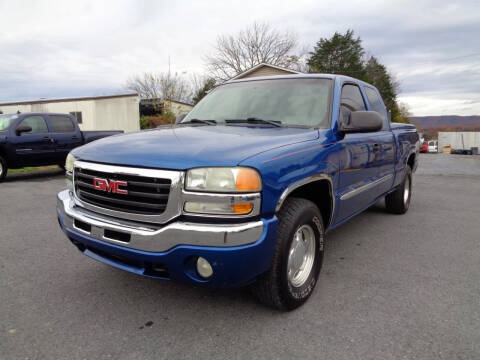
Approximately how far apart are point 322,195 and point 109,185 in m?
1.66

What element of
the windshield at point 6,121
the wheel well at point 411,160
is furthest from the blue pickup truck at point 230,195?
the windshield at point 6,121

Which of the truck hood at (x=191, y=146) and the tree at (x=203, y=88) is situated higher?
the tree at (x=203, y=88)

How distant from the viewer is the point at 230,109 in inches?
A: 138

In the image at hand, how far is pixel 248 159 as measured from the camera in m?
2.09

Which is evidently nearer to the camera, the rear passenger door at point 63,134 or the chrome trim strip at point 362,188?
the chrome trim strip at point 362,188

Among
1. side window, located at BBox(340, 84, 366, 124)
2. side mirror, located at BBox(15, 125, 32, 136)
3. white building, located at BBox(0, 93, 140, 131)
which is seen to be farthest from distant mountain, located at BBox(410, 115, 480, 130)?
side window, located at BBox(340, 84, 366, 124)

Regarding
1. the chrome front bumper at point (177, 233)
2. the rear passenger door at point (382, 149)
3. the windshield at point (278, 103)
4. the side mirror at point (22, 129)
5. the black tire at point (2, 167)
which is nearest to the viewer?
the chrome front bumper at point (177, 233)

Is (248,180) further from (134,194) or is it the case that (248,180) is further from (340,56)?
(340,56)

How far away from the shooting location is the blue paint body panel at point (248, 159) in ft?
6.74

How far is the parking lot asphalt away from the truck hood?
1.09 meters

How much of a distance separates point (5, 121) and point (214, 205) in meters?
9.00

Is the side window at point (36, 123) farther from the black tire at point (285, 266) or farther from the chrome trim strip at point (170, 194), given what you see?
the black tire at point (285, 266)

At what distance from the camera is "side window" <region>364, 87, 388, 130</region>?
4.34 m

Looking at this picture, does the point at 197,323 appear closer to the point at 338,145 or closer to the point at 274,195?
the point at 274,195
